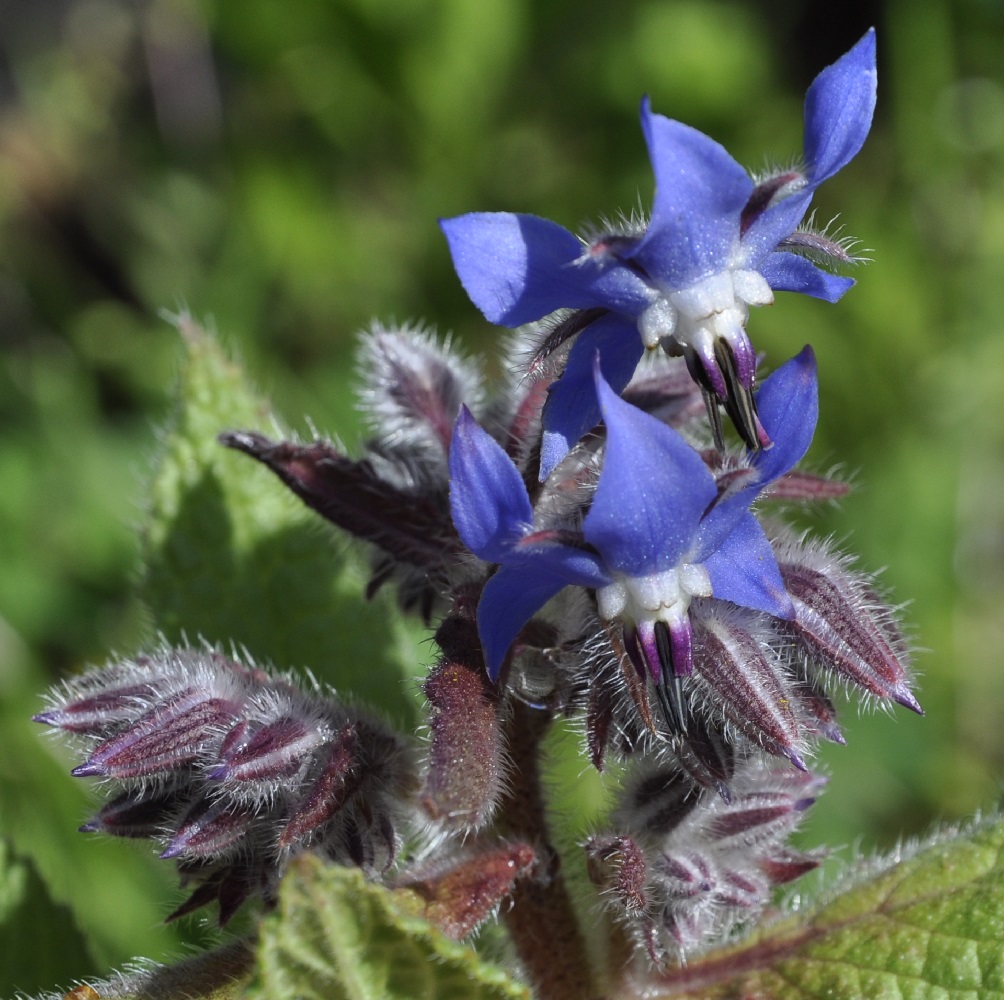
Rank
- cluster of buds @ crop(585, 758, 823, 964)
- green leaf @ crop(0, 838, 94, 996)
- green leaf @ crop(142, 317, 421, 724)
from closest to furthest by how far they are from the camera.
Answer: cluster of buds @ crop(585, 758, 823, 964) < green leaf @ crop(0, 838, 94, 996) < green leaf @ crop(142, 317, 421, 724)

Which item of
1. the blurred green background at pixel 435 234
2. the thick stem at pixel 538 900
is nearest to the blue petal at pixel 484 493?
the thick stem at pixel 538 900

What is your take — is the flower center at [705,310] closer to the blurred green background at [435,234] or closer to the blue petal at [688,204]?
the blue petal at [688,204]

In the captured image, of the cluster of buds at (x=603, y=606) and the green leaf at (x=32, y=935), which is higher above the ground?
the cluster of buds at (x=603, y=606)

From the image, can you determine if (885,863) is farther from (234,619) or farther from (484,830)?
(234,619)

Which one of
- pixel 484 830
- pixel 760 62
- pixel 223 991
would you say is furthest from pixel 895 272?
pixel 223 991

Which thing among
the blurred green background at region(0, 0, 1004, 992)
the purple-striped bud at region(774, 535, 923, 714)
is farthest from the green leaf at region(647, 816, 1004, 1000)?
the blurred green background at region(0, 0, 1004, 992)

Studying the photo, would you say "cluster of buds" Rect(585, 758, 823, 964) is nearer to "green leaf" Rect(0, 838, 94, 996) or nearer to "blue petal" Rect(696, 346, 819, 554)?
"blue petal" Rect(696, 346, 819, 554)

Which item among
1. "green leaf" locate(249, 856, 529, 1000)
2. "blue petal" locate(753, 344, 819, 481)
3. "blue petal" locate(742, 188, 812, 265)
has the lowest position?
"green leaf" locate(249, 856, 529, 1000)
